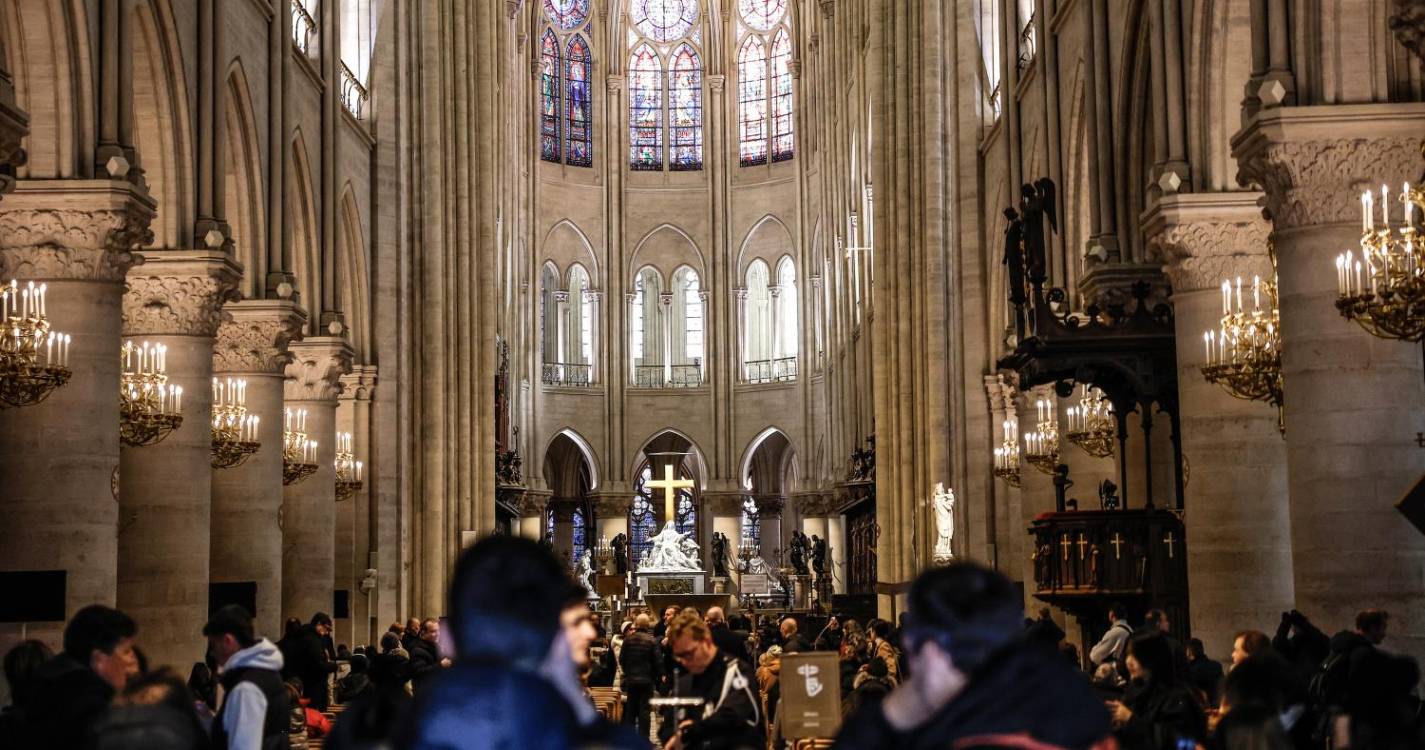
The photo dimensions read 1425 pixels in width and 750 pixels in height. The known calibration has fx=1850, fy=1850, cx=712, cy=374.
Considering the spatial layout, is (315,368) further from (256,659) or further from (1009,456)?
(256,659)

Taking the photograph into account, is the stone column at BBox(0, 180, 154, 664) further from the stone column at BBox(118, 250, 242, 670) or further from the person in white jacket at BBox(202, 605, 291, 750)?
the person in white jacket at BBox(202, 605, 291, 750)

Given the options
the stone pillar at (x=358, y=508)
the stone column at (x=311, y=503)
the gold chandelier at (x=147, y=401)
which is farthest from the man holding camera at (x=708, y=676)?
the stone pillar at (x=358, y=508)

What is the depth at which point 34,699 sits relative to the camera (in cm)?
681

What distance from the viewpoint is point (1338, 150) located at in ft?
45.0

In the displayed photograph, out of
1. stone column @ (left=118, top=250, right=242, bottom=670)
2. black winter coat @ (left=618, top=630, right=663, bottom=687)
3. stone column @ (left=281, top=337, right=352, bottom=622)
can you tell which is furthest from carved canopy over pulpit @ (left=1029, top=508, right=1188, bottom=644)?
stone column @ (left=281, top=337, right=352, bottom=622)

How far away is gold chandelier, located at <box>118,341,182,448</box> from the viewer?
59.9 ft

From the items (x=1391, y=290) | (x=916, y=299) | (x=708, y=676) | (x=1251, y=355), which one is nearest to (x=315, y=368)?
(x=916, y=299)

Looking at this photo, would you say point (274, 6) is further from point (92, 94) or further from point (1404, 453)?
point (1404, 453)

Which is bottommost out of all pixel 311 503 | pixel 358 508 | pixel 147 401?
pixel 358 508

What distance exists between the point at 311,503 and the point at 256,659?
63.2ft

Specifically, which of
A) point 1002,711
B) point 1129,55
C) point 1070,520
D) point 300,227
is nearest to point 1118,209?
point 1129,55

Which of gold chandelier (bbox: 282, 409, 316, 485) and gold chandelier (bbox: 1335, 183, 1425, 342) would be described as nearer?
gold chandelier (bbox: 1335, 183, 1425, 342)

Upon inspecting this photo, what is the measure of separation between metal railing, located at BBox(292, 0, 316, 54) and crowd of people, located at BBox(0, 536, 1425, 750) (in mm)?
16968

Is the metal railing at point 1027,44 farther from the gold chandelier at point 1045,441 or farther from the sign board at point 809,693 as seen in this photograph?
the sign board at point 809,693
